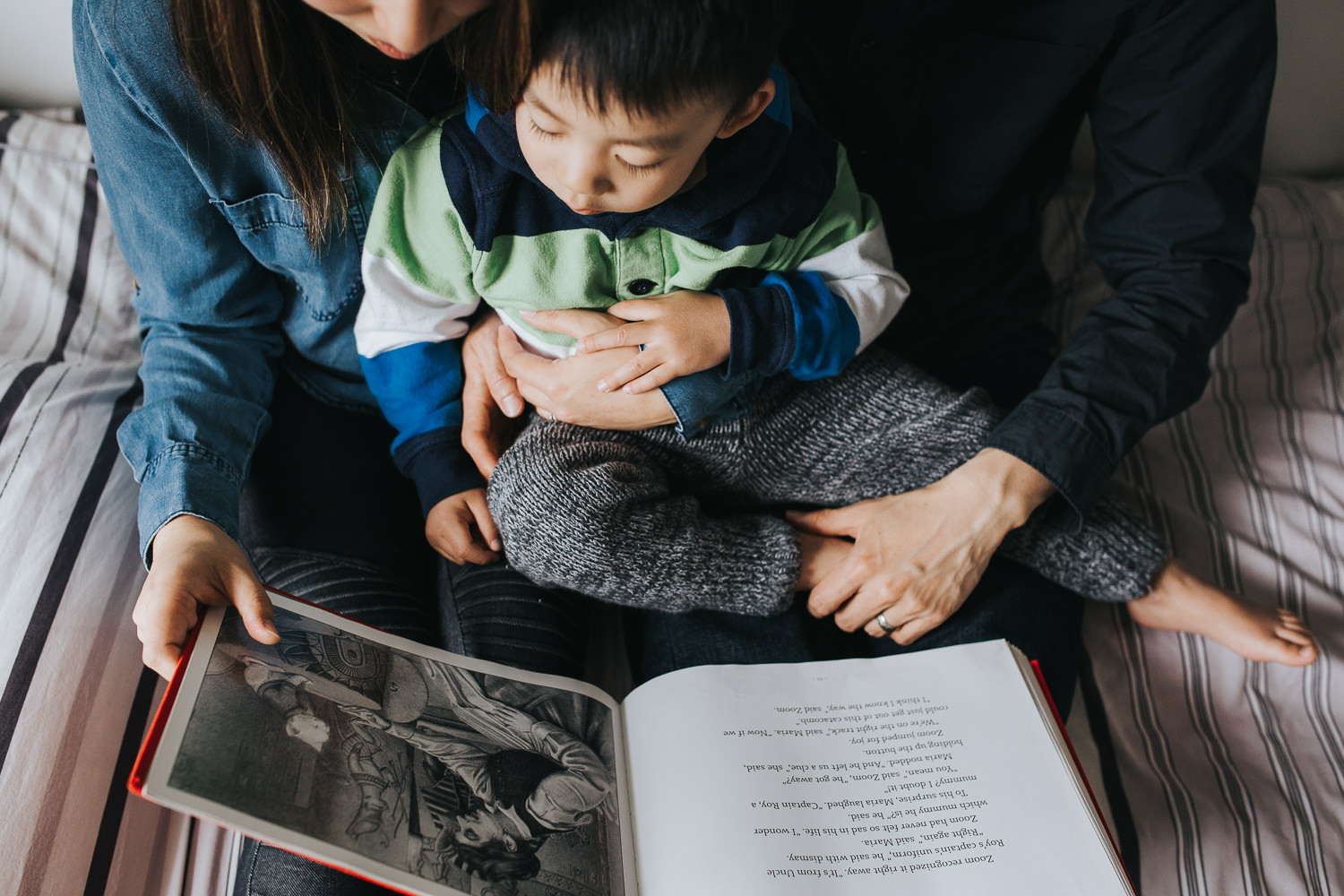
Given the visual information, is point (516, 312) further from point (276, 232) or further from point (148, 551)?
point (148, 551)

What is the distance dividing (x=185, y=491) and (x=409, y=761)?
0.99ft

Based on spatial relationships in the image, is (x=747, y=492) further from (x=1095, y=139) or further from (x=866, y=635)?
(x=1095, y=139)

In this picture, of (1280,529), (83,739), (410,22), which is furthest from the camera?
(1280,529)

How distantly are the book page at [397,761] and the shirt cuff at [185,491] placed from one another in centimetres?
12

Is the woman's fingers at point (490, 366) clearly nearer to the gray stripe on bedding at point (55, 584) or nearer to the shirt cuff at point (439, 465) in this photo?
the shirt cuff at point (439, 465)

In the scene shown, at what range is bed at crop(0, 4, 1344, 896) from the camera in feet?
2.36

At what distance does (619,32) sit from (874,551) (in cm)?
55

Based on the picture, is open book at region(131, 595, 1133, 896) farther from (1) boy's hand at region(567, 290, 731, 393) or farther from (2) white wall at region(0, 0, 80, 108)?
(2) white wall at region(0, 0, 80, 108)

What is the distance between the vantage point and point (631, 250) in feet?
2.56

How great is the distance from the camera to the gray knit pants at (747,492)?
0.79 m

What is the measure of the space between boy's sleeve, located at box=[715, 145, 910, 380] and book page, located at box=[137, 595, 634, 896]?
0.35 meters

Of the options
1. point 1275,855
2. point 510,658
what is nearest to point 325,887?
point 510,658

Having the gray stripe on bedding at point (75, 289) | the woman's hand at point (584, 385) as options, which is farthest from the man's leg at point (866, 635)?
the gray stripe on bedding at point (75, 289)

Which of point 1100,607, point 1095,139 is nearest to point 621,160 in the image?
point 1095,139
